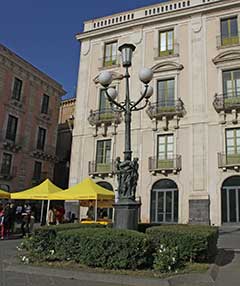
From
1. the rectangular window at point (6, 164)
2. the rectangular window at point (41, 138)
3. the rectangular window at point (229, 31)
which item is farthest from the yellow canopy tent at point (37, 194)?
the rectangular window at point (41, 138)

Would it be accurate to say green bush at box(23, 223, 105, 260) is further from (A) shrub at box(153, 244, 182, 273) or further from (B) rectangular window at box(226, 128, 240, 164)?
(B) rectangular window at box(226, 128, 240, 164)

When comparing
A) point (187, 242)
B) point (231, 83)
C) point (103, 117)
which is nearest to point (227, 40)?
point (231, 83)

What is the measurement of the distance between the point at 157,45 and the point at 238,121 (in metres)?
8.20

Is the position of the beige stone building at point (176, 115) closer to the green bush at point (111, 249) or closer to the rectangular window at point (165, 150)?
the rectangular window at point (165, 150)

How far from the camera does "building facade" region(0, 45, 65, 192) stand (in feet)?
88.7

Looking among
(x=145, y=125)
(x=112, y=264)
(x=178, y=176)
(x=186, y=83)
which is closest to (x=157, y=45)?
(x=186, y=83)

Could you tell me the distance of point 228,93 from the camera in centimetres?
2061

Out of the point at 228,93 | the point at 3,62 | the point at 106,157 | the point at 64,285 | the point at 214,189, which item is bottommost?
the point at 64,285

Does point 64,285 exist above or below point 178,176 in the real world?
below

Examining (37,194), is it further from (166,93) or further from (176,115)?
(166,93)

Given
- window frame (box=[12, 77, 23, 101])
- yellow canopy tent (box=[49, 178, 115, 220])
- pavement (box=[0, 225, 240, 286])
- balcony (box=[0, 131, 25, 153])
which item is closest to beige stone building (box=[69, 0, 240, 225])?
balcony (box=[0, 131, 25, 153])

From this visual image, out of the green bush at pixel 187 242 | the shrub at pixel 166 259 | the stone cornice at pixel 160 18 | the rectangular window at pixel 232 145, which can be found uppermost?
the stone cornice at pixel 160 18

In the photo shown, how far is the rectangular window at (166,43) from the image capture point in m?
23.3

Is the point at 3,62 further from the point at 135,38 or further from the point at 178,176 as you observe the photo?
the point at 178,176
